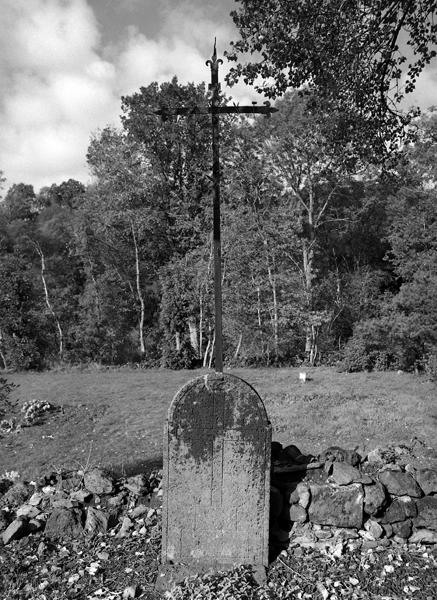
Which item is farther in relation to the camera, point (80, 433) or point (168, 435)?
point (80, 433)

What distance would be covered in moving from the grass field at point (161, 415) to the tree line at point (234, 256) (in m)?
3.08

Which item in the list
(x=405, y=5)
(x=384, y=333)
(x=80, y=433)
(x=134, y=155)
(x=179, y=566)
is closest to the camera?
(x=179, y=566)

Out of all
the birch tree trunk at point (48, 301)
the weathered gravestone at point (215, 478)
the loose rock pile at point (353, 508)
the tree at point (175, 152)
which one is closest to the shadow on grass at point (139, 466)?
the weathered gravestone at point (215, 478)

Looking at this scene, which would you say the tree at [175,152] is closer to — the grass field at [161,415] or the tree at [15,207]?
the grass field at [161,415]

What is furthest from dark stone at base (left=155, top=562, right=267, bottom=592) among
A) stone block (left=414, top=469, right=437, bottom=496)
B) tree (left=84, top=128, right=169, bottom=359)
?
tree (left=84, top=128, right=169, bottom=359)

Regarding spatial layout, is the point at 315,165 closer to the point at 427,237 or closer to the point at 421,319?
the point at 427,237

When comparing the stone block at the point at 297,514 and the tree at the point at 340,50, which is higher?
the tree at the point at 340,50

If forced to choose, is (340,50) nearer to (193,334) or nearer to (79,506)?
(79,506)

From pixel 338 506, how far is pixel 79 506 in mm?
2778

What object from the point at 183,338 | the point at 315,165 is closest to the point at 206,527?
the point at 183,338

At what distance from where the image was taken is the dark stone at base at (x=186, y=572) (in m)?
3.94

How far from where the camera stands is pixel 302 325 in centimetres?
2294

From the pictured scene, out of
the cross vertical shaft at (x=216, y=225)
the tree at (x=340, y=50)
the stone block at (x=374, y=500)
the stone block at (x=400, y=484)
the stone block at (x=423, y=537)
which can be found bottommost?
the stone block at (x=423, y=537)

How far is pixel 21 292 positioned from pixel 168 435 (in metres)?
24.4
